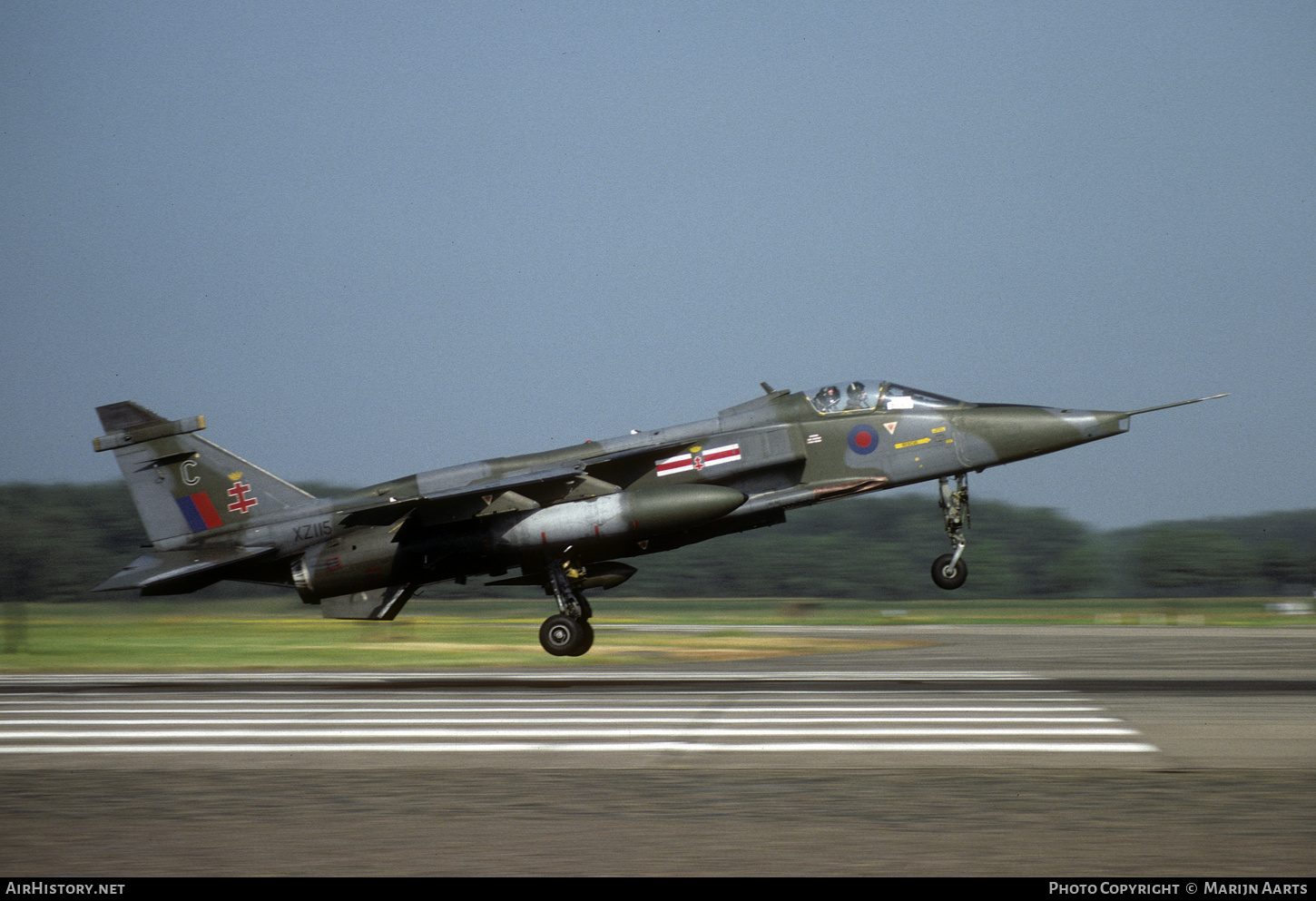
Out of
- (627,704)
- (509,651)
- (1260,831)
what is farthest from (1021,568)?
(1260,831)

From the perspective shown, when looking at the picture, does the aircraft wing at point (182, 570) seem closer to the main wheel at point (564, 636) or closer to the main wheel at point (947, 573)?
the main wheel at point (564, 636)

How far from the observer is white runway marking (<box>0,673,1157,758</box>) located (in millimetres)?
10797

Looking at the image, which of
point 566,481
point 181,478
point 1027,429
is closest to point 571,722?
point 566,481

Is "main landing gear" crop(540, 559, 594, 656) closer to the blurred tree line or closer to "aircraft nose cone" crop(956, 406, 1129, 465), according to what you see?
"aircraft nose cone" crop(956, 406, 1129, 465)

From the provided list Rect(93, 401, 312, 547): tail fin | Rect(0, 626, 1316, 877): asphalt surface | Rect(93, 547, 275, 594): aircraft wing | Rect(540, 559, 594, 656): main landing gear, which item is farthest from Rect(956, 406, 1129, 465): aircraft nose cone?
Rect(93, 547, 275, 594): aircraft wing

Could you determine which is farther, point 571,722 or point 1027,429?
point 1027,429

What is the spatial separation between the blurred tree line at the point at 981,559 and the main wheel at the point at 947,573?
114ft

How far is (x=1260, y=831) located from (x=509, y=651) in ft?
69.6

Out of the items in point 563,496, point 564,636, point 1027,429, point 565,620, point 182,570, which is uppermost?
point 182,570

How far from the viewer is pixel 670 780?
8969 millimetres

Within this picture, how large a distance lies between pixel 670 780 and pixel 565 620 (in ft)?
36.6

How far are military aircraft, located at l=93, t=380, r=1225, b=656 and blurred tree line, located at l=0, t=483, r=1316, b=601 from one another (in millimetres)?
29121

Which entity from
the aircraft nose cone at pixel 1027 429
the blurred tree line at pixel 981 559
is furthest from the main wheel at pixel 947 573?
the blurred tree line at pixel 981 559

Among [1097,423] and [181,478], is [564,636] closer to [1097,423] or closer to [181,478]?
[181,478]
